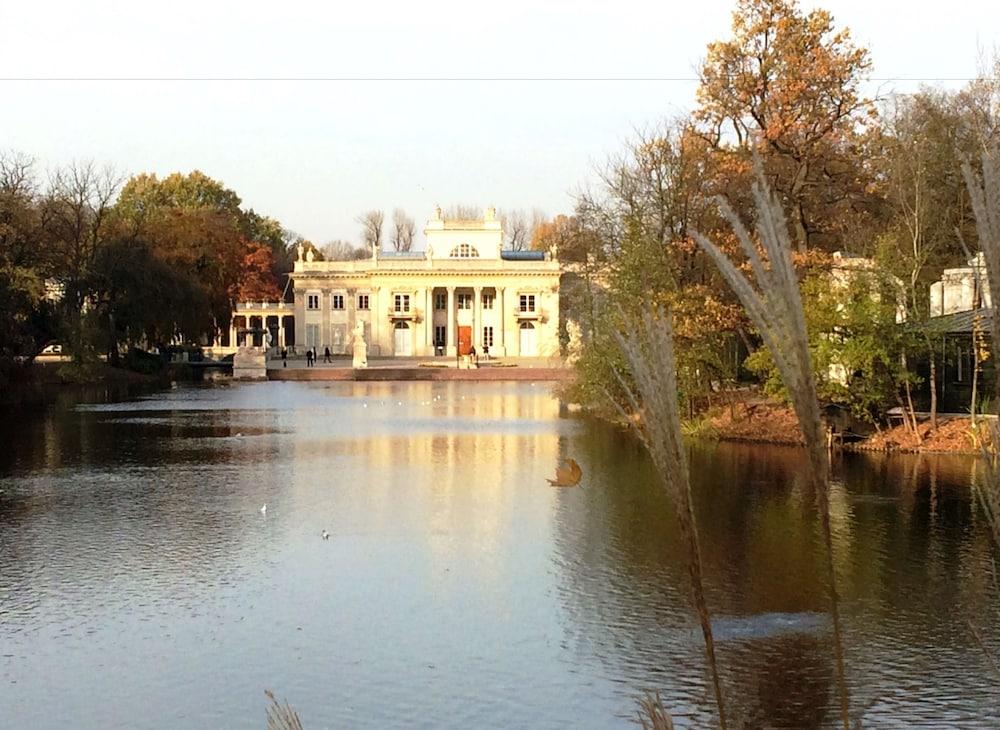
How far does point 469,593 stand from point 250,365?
54.5 m

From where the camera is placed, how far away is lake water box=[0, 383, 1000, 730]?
9984 mm

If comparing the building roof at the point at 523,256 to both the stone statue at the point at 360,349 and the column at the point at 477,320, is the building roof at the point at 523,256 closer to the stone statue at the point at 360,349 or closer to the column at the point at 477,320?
the column at the point at 477,320

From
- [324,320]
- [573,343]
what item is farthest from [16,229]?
[324,320]

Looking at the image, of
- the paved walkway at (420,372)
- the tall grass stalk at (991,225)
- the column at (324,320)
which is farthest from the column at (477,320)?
the tall grass stalk at (991,225)

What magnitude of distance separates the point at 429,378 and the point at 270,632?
184 feet

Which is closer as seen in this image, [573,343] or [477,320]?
[573,343]

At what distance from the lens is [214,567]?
49.2ft

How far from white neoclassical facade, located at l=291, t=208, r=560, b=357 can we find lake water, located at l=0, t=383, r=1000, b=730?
65338mm

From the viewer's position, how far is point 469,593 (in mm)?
13734

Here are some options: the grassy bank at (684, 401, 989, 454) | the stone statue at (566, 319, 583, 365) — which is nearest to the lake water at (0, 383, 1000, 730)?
the grassy bank at (684, 401, 989, 454)

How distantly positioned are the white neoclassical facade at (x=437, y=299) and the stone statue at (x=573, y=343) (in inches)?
1963

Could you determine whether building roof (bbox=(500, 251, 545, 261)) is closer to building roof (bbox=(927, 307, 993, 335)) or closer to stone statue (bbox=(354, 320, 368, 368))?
stone statue (bbox=(354, 320, 368, 368))

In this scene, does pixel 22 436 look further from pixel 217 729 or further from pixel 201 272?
pixel 201 272

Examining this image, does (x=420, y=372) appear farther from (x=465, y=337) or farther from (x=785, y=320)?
(x=785, y=320)
